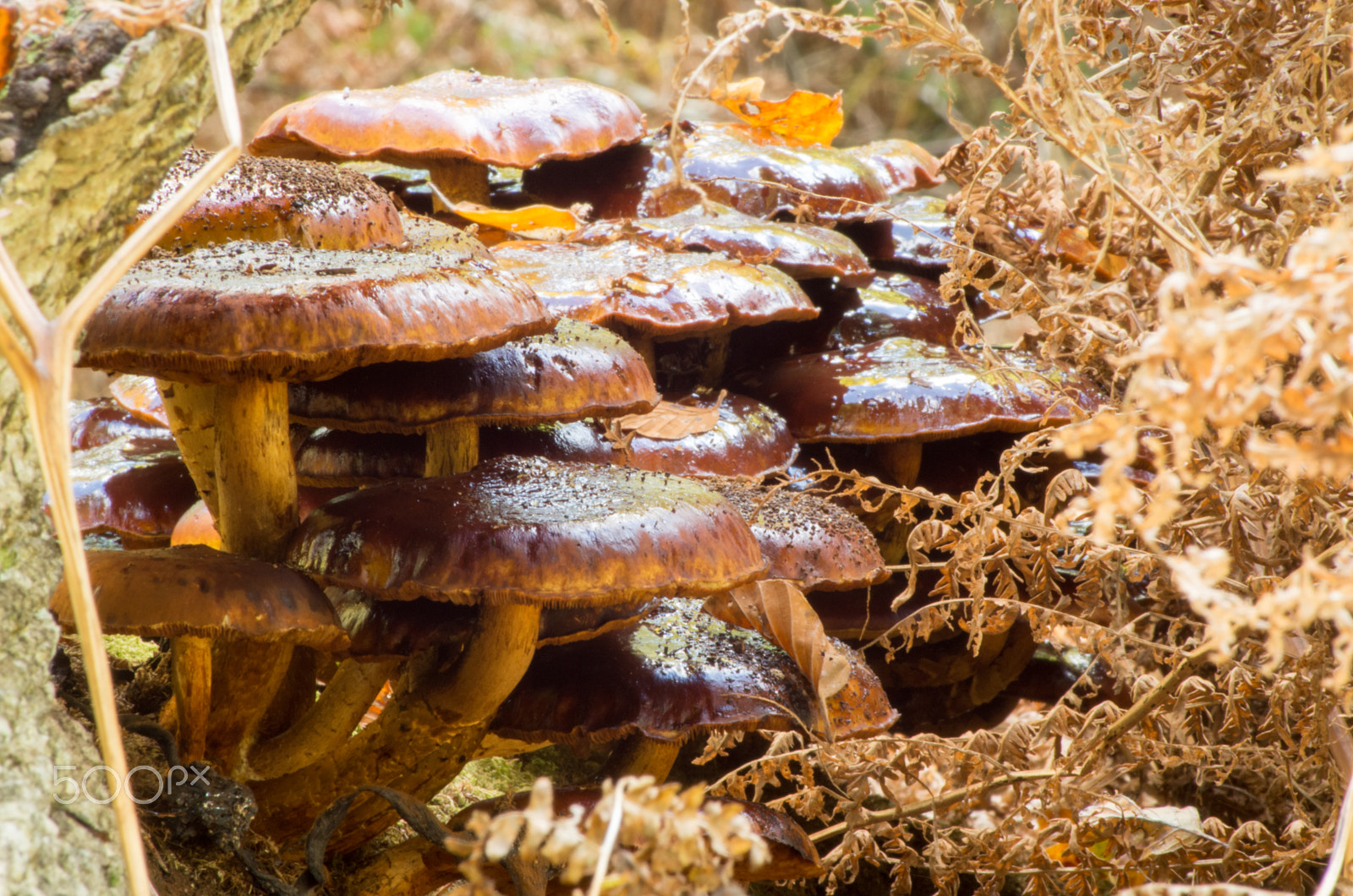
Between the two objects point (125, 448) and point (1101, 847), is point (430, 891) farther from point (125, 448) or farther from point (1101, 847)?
point (1101, 847)

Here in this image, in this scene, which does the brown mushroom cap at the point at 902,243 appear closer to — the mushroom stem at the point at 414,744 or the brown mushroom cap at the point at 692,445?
the brown mushroom cap at the point at 692,445

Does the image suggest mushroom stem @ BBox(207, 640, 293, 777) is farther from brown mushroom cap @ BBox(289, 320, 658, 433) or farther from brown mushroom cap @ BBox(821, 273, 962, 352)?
brown mushroom cap @ BBox(821, 273, 962, 352)

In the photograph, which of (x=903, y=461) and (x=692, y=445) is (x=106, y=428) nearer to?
(x=692, y=445)

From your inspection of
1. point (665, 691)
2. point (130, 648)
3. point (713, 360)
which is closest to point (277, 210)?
point (665, 691)

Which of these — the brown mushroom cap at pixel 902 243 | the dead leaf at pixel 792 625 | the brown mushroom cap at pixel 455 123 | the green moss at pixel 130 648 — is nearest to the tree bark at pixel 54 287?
the dead leaf at pixel 792 625

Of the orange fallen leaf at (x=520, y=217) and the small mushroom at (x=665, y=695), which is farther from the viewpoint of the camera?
the orange fallen leaf at (x=520, y=217)

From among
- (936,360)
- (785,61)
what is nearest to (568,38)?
(785,61)
